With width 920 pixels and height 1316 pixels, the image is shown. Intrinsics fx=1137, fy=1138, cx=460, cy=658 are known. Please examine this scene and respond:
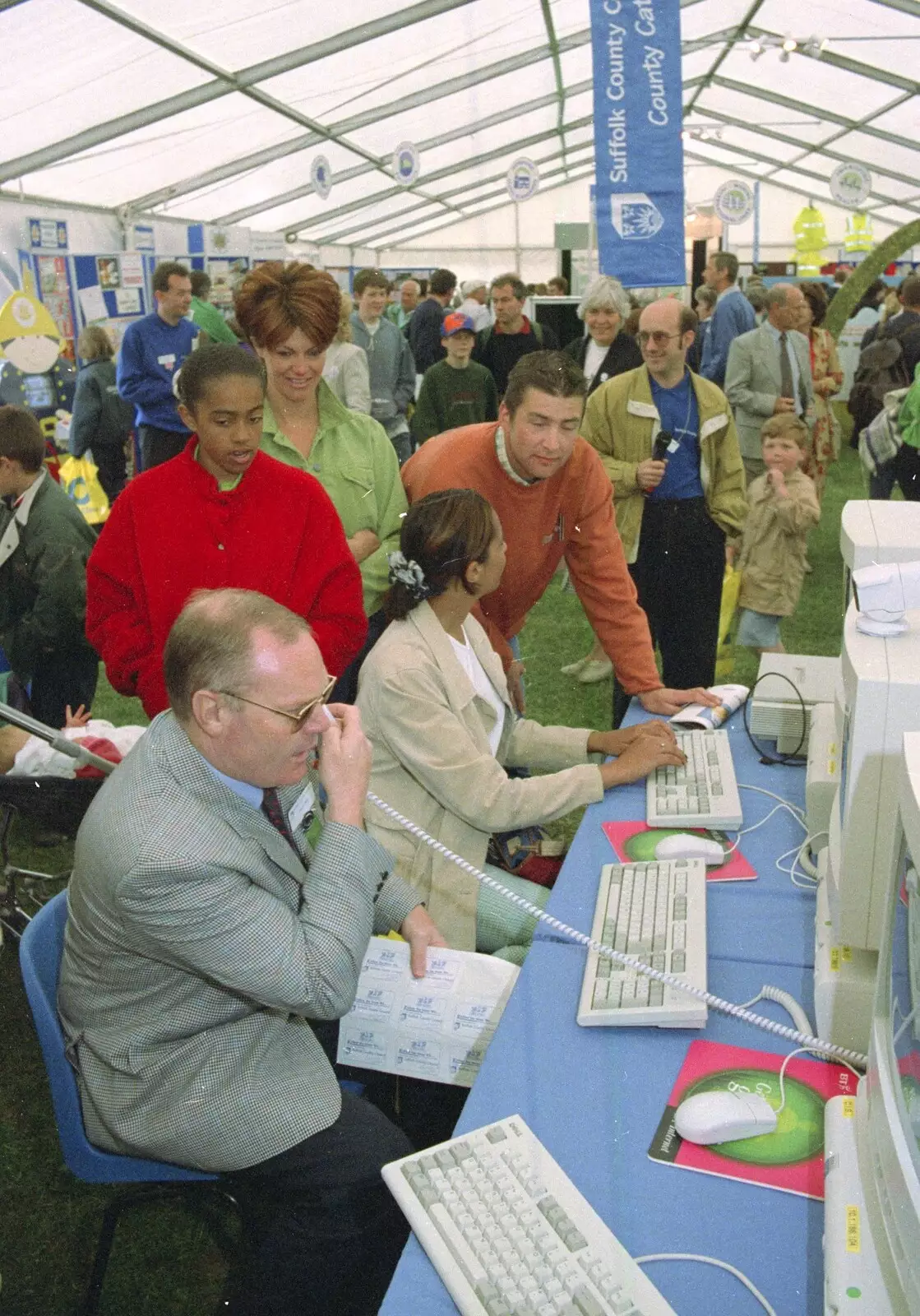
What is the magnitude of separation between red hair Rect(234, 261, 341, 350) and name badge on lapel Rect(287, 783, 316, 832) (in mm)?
1105

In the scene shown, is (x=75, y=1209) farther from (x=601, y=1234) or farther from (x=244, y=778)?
(x=601, y=1234)

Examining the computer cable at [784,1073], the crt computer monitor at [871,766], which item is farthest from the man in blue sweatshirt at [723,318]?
the computer cable at [784,1073]

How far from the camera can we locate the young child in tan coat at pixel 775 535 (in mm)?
4191

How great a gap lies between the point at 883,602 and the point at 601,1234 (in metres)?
0.80

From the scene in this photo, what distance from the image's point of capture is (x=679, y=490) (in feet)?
11.7

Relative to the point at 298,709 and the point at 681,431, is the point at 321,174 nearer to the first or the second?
the point at 681,431

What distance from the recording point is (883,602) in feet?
4.65

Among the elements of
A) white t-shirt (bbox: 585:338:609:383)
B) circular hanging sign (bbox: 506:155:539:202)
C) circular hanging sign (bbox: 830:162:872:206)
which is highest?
circular hanging sign (bbox: 830:162:872:206)

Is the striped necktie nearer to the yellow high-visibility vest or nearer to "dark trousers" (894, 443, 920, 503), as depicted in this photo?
"dark trousers" (894, 443, 920, 503)

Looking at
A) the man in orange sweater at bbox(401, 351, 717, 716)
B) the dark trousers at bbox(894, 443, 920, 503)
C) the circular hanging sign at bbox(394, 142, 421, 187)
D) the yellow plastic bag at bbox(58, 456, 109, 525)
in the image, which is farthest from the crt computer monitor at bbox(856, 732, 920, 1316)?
the circular hanging sign at bbox(394, 142, 421, 187)

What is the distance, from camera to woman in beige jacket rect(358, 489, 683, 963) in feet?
6.84

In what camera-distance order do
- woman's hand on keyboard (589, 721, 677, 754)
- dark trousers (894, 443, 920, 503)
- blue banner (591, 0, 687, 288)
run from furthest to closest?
1. dark trousers (894, 443, 920, 503)
2. blue banner (591, 0, 687, 288)
3. woman's hand on keyboard (589, 721, 677, 754)

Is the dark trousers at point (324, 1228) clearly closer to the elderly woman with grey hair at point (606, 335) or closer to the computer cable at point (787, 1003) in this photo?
the computer cable at point (787, 1003)

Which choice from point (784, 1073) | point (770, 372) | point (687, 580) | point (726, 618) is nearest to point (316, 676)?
point (784, 1073)
